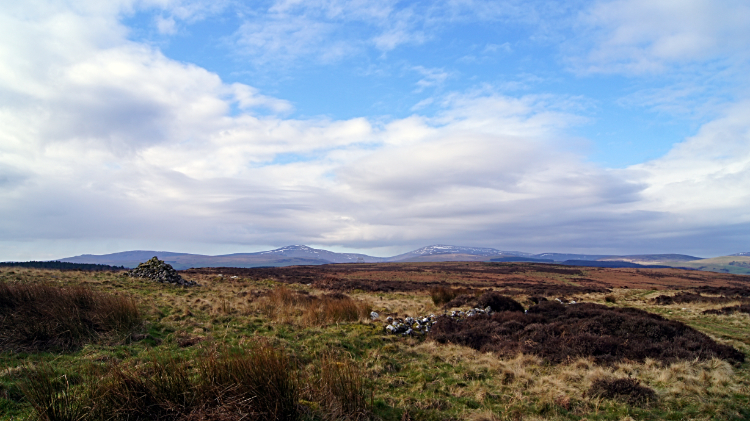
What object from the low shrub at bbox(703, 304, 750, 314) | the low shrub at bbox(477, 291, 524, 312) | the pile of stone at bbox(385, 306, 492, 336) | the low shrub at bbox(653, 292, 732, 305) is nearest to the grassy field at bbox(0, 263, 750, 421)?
the pile of stone at bbox(385, 306, 492, 336)

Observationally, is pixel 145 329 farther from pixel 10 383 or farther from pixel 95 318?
pixel 10 383

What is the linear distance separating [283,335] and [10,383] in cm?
696

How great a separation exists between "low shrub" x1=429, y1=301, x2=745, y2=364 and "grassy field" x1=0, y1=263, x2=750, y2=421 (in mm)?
542

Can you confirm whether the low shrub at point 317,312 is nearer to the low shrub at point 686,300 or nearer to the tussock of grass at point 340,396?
the tussock of grass at point 340,396

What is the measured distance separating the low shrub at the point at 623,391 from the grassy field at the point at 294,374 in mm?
27

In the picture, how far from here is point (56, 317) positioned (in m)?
9.29

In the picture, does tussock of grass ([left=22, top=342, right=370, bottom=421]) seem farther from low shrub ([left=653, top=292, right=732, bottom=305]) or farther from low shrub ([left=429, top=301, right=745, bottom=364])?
low shrub ([left=653, top=292, right=732, bottom=305])

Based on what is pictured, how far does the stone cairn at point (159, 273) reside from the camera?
26.3 m

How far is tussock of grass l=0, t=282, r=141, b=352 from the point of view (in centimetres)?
881

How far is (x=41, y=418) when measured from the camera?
432cm

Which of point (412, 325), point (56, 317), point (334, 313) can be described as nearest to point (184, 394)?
point (56, 317)

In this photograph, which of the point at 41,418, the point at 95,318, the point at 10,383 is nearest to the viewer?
the point at 41,418

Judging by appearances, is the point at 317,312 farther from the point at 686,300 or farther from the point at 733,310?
the point at 686,300

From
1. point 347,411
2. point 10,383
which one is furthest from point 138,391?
point 10,383
